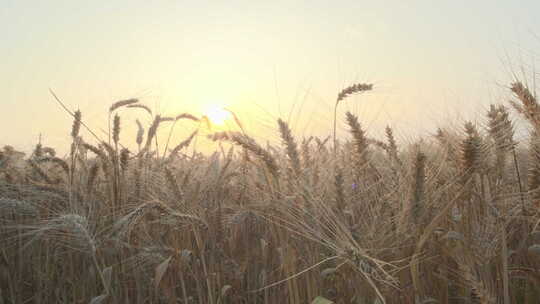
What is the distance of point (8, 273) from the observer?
2748mm

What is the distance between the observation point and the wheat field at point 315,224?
1737mm

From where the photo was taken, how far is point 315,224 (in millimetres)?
1733

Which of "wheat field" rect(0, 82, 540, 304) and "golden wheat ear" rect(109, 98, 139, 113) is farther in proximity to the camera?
"golden wheat ear" rect(109, 98, 139, 113)

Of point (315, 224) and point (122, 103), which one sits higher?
point (122, 103)

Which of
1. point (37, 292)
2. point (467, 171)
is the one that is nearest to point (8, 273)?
point (37, 292)

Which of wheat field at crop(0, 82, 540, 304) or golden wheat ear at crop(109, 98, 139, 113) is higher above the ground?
golden wheat ear at crop(109, 98, 139, 113)

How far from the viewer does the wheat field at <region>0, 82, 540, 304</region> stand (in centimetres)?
174

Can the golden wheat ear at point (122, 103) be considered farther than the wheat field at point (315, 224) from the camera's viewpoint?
Yes

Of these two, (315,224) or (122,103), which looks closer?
(315,224)

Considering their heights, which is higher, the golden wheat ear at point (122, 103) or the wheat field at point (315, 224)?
the golden wheat ear at point (122, 103)

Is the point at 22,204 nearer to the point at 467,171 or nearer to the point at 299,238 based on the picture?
the point at 299,238

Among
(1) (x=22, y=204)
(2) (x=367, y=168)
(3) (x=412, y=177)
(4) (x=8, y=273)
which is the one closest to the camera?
(3) (x=412, y=177)

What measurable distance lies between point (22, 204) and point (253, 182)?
1.38m

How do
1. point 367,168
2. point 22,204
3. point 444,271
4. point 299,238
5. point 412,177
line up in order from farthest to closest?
point 22,204
point 367,168
point 444,271
point 299,238
point 412,177
